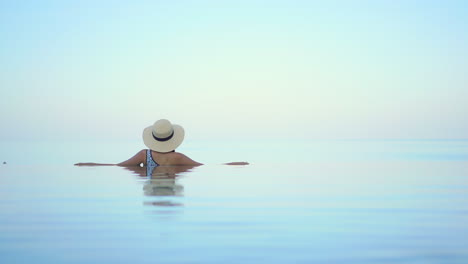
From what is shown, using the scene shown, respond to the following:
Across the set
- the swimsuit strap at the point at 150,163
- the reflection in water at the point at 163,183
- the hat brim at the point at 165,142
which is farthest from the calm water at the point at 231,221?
the hat brim at the point at 165,142

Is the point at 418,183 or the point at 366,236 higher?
the point at 418,183

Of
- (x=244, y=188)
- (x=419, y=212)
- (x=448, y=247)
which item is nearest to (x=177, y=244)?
(x=448, y=247)

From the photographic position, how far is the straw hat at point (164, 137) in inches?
629

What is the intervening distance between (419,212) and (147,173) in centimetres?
839

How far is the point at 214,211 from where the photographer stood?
30.0 ft

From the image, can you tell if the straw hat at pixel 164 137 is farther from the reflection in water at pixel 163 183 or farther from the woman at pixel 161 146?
the reflection in water at pixel 163 183

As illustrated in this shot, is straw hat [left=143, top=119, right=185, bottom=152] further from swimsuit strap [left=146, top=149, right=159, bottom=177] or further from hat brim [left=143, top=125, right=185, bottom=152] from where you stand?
swimsuit strap [left=146, top=149, right=159, bottom=177]

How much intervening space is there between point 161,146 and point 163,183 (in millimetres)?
3189

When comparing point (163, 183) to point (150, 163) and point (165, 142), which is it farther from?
point (165, 142)

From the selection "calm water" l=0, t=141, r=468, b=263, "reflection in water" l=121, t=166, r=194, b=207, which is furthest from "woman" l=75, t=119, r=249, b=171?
"calm water" l=0, t=141, r=468, b=263

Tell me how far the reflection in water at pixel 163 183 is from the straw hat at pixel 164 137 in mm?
561

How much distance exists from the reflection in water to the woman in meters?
0.28

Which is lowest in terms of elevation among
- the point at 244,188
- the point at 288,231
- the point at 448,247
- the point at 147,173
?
the point at 448,247

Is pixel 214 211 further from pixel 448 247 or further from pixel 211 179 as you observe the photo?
pixel 211 179
